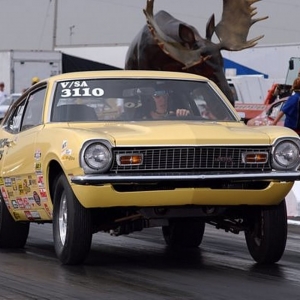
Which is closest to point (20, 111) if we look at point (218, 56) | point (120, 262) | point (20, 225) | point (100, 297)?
point (20, 225)

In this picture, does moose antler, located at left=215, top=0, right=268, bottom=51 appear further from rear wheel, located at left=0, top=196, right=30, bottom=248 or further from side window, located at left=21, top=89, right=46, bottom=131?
rear wheel, located at left=0, top=196, right=30, bottom=248

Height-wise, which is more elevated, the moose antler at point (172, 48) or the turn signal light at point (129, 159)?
the moose antler at point (172, 48)

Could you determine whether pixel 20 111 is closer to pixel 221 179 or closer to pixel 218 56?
pixel 221 179

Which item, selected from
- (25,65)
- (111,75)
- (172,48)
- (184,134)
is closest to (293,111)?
(172,48)

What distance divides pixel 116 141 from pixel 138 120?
3.60 feet

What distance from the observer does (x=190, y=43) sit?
68.5 ft

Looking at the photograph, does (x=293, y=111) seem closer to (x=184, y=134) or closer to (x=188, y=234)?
(x=188, y=234)

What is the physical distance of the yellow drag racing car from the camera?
8594 mm

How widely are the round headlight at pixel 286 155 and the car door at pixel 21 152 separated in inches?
80.2

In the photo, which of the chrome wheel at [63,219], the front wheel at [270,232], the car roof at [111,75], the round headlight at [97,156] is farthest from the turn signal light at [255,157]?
the car roof at [111,75]

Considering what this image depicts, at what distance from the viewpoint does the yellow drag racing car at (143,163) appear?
859 cm

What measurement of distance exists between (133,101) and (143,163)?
4.52 ft

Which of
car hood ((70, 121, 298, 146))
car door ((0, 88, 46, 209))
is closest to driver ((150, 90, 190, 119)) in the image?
car hood ((70, 121, 298, 146))

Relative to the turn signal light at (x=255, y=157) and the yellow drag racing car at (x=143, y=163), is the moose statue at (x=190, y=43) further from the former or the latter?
the turn signal light at (x=255, y=157)
